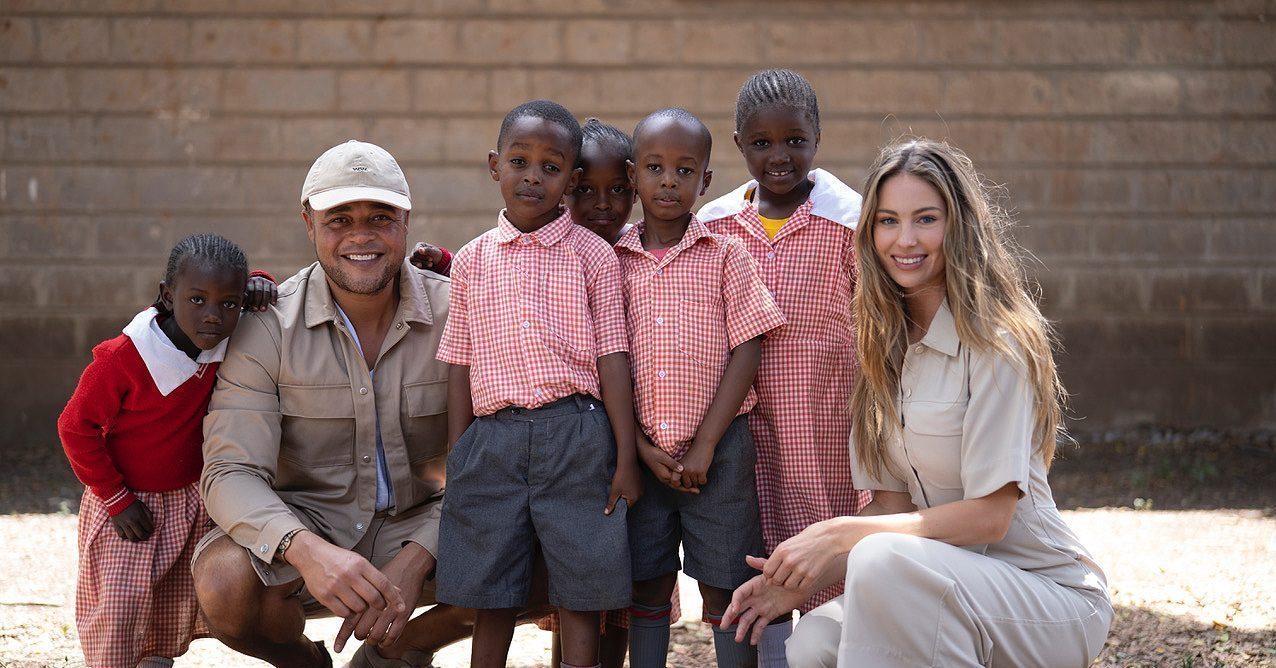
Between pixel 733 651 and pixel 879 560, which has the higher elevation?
pixel 879 560

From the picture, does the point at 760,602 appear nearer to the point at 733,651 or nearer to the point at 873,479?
the point at 733,651

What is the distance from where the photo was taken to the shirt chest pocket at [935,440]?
9.62 feet

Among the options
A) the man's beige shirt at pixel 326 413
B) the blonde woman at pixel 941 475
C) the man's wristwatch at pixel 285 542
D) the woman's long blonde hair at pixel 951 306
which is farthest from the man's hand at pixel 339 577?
the woman's long blonde hair at pixel 951 306

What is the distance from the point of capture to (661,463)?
10.5 ft

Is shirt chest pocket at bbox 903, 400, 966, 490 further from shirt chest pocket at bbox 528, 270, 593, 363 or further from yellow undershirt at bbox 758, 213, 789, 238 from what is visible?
shirt chest pocket at bbox 528, 270, 593, 363

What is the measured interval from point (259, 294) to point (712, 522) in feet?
4.89

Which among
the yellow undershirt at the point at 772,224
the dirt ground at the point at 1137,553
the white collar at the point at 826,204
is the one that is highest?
the white collar at the point at 826,204

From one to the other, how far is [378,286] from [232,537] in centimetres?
82

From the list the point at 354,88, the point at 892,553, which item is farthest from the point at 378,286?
the point at 354,88

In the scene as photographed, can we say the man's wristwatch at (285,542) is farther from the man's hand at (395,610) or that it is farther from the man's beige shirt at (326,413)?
the man's hand at (395,610)

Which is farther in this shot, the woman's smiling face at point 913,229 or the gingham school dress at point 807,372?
the gingham school dress at point 807,372

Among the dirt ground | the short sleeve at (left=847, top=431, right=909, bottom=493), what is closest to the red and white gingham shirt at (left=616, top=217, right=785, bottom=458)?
the short sleeve at (left=847, top=431, right=909, bottom=493)

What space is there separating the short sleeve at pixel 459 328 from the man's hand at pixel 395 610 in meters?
0.56

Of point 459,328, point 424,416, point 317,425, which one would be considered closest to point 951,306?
point 459,328
